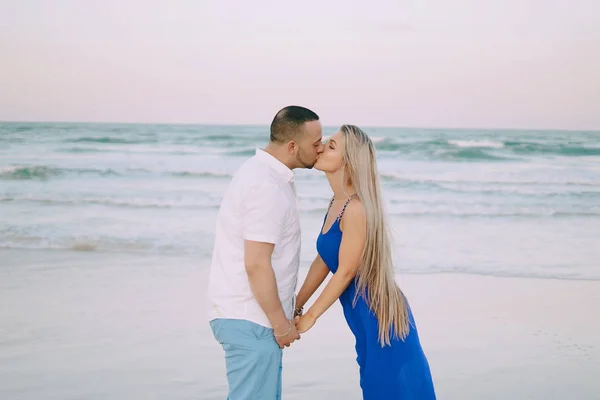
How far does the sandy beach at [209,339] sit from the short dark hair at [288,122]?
207 centimetres

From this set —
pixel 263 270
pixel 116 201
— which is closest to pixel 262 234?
pixel 263 270

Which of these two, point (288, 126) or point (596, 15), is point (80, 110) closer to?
point (596, 15)

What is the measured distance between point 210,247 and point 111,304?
123 inches

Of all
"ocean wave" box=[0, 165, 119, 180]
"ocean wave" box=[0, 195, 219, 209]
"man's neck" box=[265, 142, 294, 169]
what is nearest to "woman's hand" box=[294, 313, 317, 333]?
"man's neck" box=[265, 142, 294, 169]

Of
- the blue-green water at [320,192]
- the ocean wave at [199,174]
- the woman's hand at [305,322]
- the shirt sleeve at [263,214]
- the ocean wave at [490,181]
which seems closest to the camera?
the shirt sleeve at [263,214]

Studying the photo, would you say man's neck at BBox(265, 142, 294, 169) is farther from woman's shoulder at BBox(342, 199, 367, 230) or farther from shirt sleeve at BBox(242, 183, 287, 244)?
woman's shoulder at BBox(342, 199, 367, 230)

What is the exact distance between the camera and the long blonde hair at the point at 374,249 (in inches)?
121

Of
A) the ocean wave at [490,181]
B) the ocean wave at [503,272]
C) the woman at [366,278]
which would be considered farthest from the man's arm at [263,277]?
the ocean wave at [490,181]

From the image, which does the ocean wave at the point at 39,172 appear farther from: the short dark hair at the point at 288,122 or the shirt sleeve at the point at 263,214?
the shirt sleeve at the point at 263,214

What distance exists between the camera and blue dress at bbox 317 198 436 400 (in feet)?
10.4

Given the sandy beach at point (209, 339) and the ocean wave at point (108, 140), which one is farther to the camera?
the ocean wave at point (108, 140)

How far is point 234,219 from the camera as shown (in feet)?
9.43

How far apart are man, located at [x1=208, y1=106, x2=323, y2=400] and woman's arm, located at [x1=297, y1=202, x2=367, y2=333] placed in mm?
198

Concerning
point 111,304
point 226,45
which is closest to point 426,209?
point 111,304
